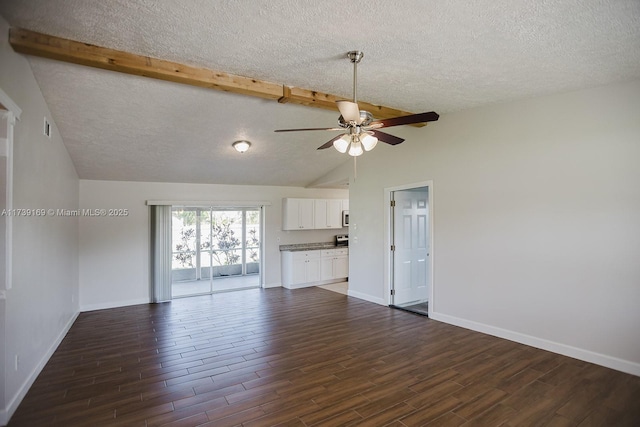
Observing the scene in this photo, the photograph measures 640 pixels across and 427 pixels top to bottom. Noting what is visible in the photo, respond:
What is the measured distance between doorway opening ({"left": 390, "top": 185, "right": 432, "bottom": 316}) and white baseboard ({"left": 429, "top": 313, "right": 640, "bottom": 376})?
1.00 metres

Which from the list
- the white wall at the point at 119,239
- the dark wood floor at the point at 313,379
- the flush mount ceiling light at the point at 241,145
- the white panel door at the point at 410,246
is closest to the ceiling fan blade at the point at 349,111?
the dark wood floor at the point at 313,379

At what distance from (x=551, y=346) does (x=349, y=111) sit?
3515 millimetres

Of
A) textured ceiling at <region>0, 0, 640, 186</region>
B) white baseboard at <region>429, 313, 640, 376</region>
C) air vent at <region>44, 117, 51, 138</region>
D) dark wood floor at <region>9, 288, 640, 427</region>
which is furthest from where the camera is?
air vent at <region>44, 117, 51, 138</region>

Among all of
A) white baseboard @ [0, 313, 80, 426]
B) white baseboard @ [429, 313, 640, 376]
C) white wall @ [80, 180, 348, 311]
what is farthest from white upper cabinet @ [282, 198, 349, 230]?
white baseboard @ [0, 313, 80, 426]

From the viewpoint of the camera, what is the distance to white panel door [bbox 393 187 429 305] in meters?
6.19

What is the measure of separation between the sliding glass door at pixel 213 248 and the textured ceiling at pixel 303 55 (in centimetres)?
234

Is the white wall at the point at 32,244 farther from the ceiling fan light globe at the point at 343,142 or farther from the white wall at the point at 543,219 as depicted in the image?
the white wall at the point at 543,219

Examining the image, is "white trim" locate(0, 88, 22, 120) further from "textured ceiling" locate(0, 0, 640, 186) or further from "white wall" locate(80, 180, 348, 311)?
"white wall" locate(80, 180, 348, 311)

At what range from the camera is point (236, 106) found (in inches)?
175

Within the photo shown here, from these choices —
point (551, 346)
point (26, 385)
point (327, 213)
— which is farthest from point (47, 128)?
point (551, 346)

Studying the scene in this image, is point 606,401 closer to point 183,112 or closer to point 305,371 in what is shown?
point 305,371

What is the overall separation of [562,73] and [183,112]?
4074 mm

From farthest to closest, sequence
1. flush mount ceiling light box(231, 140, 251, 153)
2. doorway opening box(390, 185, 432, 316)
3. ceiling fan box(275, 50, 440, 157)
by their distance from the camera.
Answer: doorway opening box(390, 185, 432, 316) → flush mount ceiling light box(231, 140, 251, 153) → ceiling fan box(275, 50, 440, 157)

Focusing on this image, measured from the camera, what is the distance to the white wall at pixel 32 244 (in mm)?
2875
